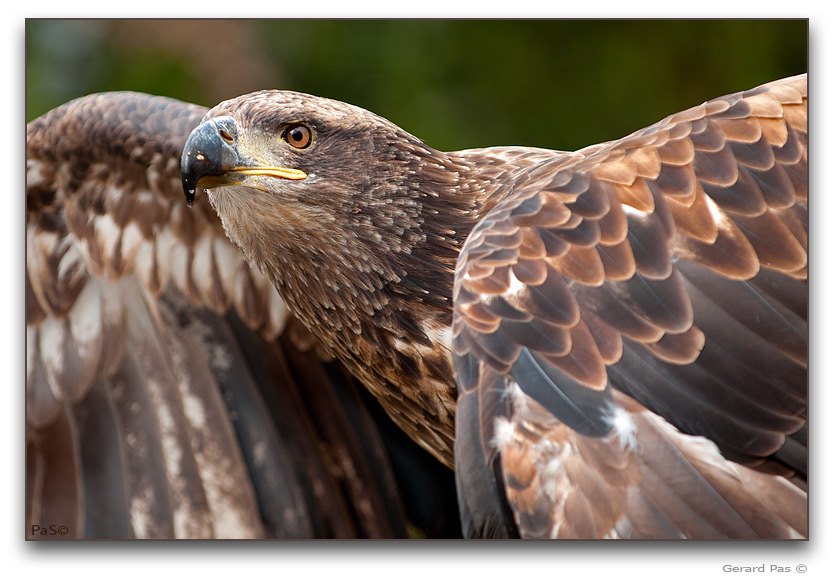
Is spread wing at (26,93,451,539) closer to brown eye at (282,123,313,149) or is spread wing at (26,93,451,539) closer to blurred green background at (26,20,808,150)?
blurred green background at (26,20,808,150)

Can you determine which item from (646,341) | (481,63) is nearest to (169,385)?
(481,63)

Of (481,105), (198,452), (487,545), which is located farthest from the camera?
(198,452)

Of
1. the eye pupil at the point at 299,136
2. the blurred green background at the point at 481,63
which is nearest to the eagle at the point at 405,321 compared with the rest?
the eye pupil at the point at 299,136

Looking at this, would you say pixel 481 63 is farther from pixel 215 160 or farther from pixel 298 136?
pixel 215 160

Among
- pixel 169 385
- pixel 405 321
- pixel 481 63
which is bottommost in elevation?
pixel 169 385

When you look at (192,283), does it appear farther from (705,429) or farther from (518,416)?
(705,429)
